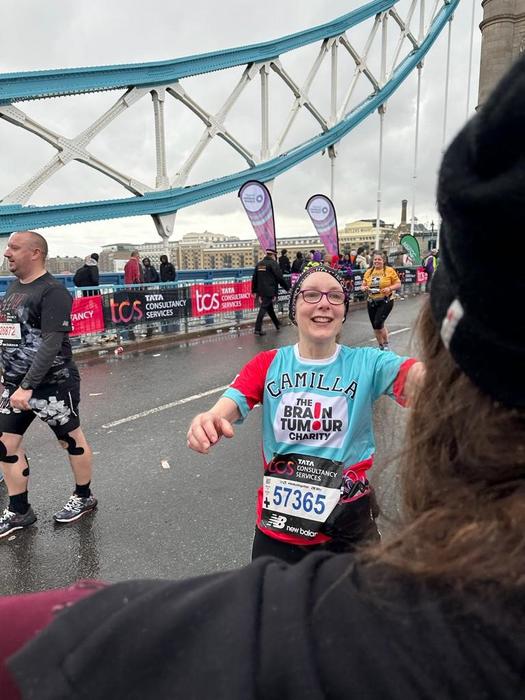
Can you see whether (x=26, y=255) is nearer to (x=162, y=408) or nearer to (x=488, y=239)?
(x=162, y=408)

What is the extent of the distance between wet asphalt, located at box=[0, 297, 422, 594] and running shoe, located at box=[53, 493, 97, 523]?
0.18 feet

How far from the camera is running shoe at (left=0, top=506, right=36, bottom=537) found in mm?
3453

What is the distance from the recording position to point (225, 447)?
192 inches

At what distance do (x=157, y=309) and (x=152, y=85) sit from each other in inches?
659

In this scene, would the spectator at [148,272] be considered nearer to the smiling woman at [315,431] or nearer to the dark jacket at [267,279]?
the dark jacket at [267,279]

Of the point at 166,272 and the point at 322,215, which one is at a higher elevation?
the point at 322,215

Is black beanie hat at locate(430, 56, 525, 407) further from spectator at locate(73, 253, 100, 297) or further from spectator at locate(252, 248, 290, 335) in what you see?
spectator at locate(252, 248, 290, 335)

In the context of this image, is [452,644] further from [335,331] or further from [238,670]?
[335,331]

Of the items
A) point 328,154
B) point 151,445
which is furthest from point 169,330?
point 328,154

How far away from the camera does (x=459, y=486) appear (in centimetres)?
62

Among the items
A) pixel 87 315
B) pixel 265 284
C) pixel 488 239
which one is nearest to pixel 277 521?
pixel 488 239

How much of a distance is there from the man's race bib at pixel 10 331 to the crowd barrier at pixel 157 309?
622cm

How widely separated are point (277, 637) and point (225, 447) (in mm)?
4418

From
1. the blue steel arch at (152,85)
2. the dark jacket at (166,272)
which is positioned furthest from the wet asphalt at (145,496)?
the blue steel arch at (152,85)
